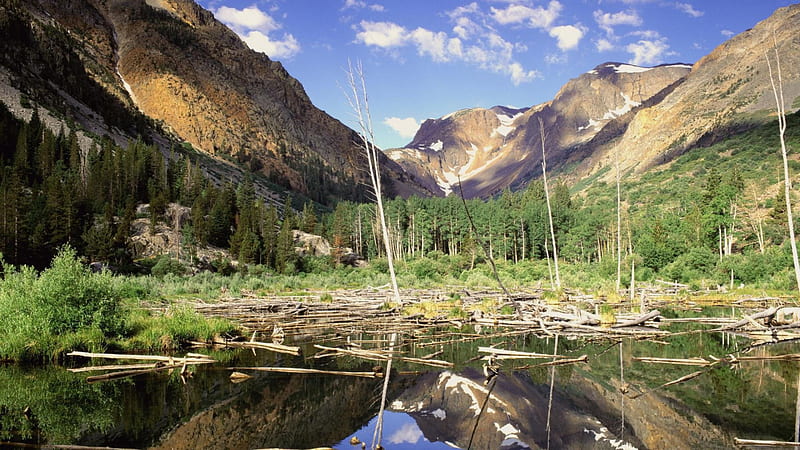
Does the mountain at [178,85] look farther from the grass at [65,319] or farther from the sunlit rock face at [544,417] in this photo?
the sunlit rock face at [544,417]

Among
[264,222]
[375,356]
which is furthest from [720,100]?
[375,356]

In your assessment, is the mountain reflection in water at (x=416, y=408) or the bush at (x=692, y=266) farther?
the bush at (x=692, y=266)

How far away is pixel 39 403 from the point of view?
30.4 feet

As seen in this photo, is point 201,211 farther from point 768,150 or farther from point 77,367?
point 768,150

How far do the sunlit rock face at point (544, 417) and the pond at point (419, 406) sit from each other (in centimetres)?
3

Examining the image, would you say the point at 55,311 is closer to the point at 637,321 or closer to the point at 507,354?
the point at 507,354

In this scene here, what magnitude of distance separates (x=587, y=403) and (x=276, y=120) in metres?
151

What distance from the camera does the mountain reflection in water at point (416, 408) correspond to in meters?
7.94

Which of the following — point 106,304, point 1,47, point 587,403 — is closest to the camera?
point 587,403

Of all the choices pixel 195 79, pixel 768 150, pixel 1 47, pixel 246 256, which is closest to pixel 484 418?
pixel 246 256

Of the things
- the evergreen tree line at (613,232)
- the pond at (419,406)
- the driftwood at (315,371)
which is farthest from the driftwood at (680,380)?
the evergreen tree line at (613,232)

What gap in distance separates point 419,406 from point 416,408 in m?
0.12

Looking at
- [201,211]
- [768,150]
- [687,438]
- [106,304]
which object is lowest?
[687,438]

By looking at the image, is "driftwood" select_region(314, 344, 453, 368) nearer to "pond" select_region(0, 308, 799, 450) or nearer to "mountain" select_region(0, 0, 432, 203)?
"pond" select_region(0, 308, 799, 450)
